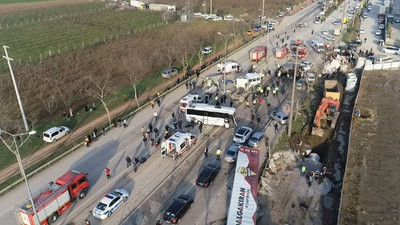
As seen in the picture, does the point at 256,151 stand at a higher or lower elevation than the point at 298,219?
higher

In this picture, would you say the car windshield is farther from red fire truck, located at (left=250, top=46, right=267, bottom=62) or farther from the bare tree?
red fire truck, located at (left=250, top=46, right=267, bottom=62)

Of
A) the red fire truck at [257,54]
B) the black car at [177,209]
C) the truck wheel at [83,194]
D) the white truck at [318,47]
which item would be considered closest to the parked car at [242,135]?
the black car at [177,209]

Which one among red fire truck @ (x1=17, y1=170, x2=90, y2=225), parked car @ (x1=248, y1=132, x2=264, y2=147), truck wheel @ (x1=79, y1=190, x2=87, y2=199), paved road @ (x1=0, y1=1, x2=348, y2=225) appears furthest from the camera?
parked car @ (x1=248, y1=132, x2=264, y2=147)

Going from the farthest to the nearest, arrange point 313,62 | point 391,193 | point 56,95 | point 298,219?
point 313,62
point 56,95
point 391,193
point 298,219

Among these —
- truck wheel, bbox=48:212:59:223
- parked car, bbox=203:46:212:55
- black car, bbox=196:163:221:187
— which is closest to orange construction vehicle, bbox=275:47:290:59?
parked car, bbox=203:46:212:55

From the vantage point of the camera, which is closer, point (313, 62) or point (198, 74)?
point (198, 74)

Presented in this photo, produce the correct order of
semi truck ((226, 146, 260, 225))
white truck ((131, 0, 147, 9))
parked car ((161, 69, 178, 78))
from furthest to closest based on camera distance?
white truck ((131, 0, 147, 9)) → parked car ((161, 69, 178, 78)) → semi truck ((226, 146, 260, 225))

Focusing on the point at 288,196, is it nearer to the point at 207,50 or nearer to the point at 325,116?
the point at 325,116

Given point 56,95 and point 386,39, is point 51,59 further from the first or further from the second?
point 386,39

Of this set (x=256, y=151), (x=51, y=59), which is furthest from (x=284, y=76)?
(x=51, y=59)
